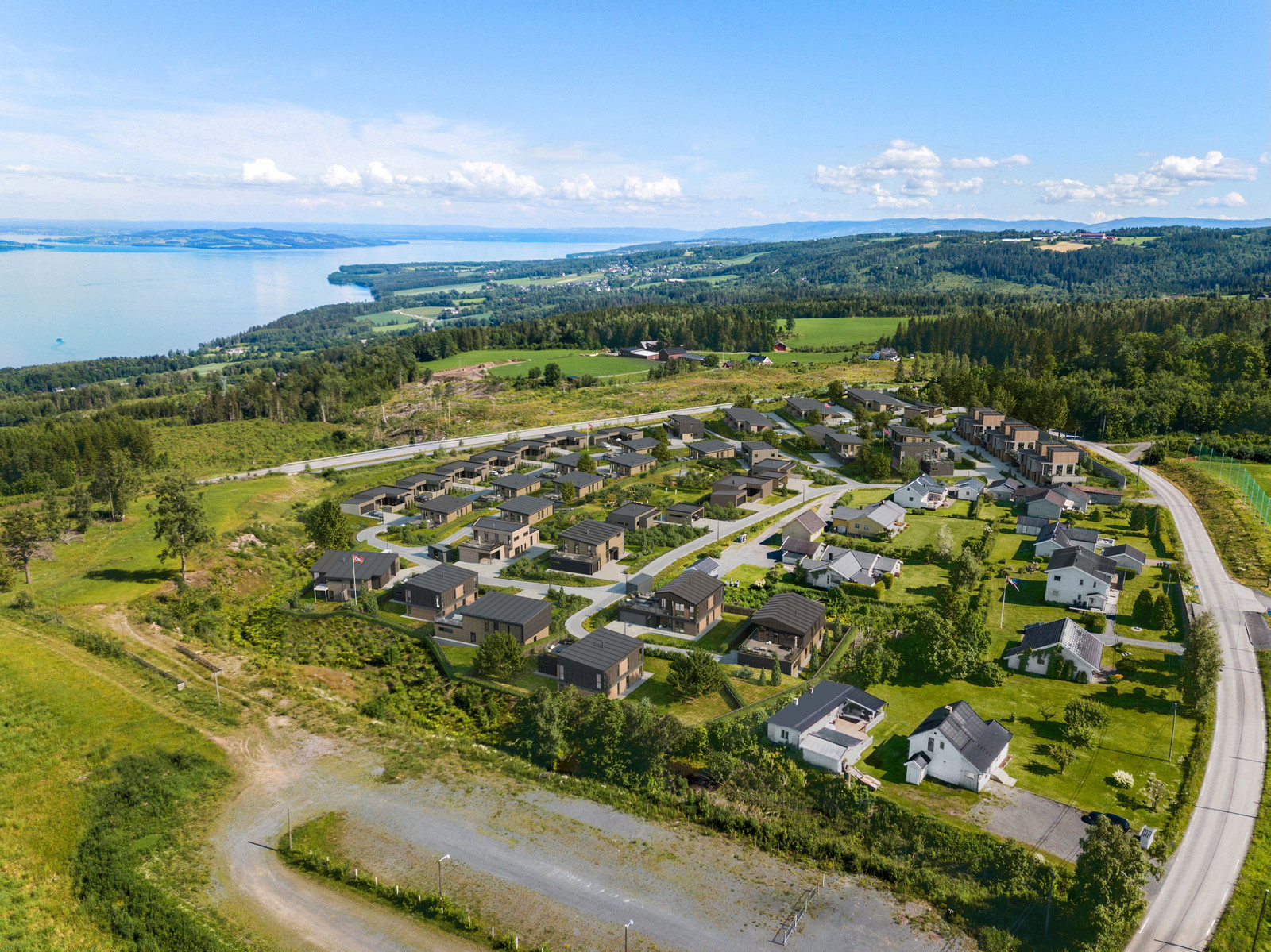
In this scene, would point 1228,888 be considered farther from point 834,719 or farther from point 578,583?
point 578,583

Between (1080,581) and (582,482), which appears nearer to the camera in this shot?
(1080,581)

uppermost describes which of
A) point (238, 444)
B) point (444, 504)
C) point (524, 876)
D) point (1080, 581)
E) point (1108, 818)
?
point (1080, 581)

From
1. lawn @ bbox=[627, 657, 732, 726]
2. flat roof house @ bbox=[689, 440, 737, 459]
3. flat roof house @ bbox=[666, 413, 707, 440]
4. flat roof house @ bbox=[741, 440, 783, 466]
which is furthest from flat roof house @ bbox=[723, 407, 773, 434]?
lawn @ bbox=[627, 657, 732, 726]

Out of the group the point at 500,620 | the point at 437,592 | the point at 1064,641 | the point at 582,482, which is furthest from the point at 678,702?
the point at 582,482

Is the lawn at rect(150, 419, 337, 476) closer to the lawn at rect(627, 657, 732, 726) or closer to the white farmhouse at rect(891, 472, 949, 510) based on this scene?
the lawn at rect(627, 657, 732, 726)

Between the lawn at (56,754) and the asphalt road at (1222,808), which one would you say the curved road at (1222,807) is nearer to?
the asphalt road at (1222,808)

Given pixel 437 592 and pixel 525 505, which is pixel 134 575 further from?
pixel 525 505
